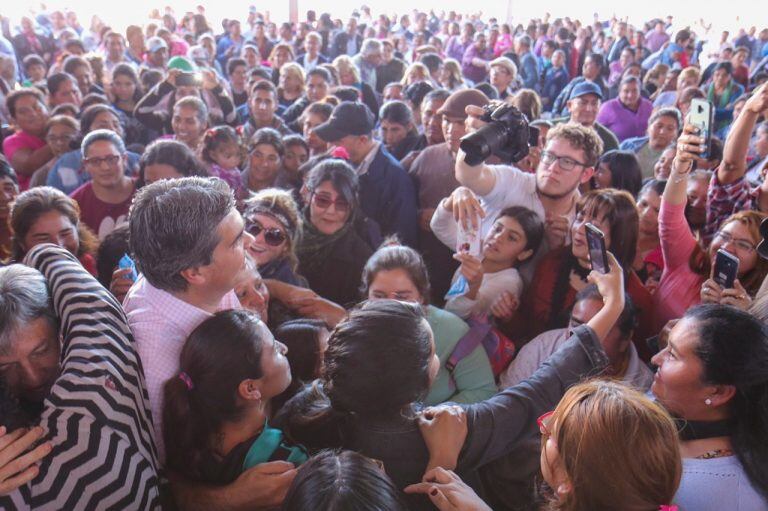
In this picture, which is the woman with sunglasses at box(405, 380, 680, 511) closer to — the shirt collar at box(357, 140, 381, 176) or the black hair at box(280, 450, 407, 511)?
the black hair at box(280, 450, 407, 511)

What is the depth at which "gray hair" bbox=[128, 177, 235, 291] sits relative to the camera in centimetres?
134

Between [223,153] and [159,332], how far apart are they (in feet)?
7.36

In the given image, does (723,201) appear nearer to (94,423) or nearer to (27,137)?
(94,423)

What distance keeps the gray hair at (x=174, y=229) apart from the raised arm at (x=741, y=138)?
7.35 feet

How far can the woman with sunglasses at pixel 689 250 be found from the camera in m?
2.07

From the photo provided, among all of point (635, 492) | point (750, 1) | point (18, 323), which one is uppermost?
point (750, 1)

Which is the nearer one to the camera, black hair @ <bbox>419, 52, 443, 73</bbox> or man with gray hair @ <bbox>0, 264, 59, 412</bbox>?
man with gray hair @ <bbox>0, 264, 59, 412</bbox>

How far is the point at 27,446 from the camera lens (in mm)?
997

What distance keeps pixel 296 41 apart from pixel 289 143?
642 cm

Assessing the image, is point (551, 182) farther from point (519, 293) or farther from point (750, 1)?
point (750, 1)

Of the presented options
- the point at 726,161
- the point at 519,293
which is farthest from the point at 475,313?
the point at 726,161

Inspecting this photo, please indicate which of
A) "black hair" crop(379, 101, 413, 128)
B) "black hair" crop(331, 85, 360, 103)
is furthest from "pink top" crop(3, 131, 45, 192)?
"black hair" crop(379, 101, 413, 128)

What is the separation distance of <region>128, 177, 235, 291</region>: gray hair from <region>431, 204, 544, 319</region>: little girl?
1.12 m

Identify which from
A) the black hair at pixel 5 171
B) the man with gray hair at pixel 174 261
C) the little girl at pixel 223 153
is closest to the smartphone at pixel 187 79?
the little girl at pixel 223 153
